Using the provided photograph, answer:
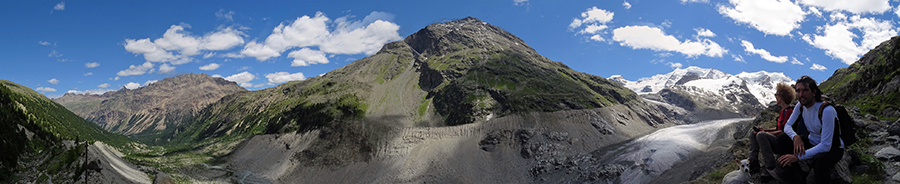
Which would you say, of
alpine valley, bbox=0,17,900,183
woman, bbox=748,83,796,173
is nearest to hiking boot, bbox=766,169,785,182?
woman, bbox=748,83,796,173

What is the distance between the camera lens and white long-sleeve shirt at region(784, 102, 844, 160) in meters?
8.34

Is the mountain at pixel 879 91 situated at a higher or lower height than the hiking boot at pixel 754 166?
higher

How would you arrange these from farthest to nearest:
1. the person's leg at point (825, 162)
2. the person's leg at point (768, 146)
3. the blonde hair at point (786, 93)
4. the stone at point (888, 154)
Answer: the stone at point (888, 154) < the blonde hair at point (786, 93) < the person's leg at point (768, 146) < the person's leg at point (825, 162)

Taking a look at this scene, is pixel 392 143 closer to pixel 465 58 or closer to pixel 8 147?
pixel 8 147

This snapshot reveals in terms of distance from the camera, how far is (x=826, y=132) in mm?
8438

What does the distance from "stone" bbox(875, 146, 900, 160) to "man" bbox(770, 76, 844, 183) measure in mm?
5797

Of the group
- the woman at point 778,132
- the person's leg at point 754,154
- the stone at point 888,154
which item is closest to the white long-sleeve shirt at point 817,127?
the woman at point 778,132

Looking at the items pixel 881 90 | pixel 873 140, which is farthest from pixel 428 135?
pixel 873 140

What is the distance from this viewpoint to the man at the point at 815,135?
8461 millimetres

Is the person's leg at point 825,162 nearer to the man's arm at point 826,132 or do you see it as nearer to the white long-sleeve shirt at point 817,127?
the white long-sleeve shirt at point 817,127

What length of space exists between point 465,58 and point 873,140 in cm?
17079

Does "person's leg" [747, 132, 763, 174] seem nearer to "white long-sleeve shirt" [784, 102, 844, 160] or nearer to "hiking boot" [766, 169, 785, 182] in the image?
"hiking boot" [766, 169, 785, 182]

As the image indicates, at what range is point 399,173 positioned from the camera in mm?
90125

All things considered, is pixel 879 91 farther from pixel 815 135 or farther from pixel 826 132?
pixel 826 132
